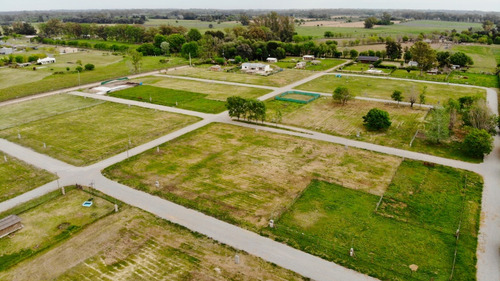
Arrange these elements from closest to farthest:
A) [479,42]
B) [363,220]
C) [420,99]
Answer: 1. [363,220]
2. [420,99]
3. [479,42]

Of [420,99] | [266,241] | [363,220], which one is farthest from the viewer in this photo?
[420,99]

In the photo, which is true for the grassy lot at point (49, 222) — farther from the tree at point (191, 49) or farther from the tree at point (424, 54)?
the tree at point (191, 49)

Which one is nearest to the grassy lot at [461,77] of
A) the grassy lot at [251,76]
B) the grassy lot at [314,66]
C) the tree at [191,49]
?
the grassy lot at [314,66]

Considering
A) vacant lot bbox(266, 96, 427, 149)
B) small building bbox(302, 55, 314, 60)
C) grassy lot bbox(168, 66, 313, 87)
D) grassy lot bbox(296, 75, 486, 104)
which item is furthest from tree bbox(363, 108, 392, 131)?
small building bbox(302, 55, 314, 60)

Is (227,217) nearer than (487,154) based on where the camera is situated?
Yes

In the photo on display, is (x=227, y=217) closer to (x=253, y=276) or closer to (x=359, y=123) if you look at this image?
(x=253, y=276)

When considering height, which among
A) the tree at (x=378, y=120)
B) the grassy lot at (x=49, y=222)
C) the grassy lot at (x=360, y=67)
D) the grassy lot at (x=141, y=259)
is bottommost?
the grassy lot at (x=141, y=259)

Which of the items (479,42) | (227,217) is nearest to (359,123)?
(227,217)
